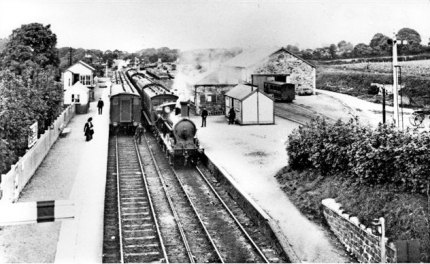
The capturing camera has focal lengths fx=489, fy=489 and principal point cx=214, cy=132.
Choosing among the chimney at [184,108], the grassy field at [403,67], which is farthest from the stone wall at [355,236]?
the grassy field at [403,67]

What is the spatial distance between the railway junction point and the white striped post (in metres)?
3.61

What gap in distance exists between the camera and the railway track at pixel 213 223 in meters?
11.8

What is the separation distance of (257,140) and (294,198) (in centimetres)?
1002

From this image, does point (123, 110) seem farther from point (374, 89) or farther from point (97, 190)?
point (374, 89)

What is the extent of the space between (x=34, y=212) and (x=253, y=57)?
123 feet

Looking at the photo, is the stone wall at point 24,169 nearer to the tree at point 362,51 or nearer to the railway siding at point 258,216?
the railway siding at point 258,216

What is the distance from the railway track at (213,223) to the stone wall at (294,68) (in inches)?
932

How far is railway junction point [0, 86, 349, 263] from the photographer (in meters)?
11.2

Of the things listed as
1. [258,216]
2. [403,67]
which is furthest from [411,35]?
[258,216]

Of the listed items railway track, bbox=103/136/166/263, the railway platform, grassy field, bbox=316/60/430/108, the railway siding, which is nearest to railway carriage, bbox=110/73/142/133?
the railway platform

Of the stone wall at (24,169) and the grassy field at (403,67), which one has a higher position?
the grassy field at (403,67)

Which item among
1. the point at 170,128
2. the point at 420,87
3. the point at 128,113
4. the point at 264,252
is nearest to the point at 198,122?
the point at 128,113

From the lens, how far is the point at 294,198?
49.8ft

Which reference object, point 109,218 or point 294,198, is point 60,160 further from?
point 294,198
